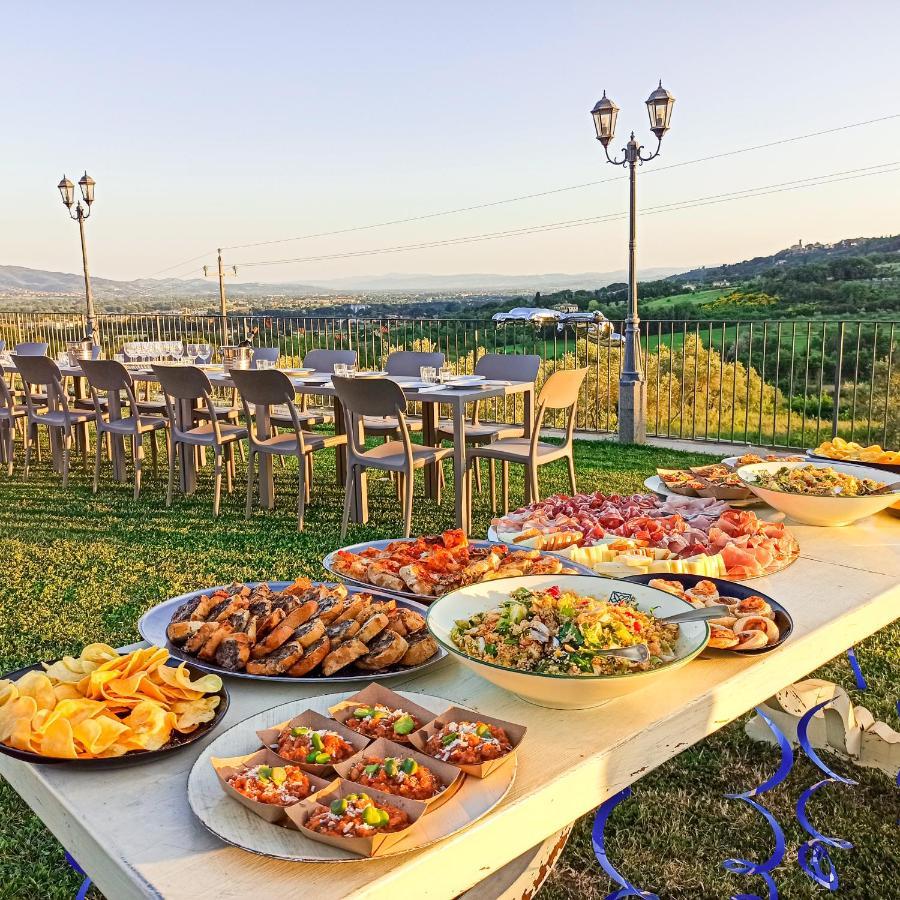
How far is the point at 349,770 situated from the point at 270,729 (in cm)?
15

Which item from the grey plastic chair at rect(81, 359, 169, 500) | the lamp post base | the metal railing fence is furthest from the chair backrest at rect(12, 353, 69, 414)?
the lamp post base

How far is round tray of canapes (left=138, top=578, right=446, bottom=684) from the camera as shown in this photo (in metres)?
1.28

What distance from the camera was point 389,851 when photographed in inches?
33.8

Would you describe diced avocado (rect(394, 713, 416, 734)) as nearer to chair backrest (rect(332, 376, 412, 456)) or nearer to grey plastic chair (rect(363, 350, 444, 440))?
chair backrest (rect(332, 376, 412, 456))

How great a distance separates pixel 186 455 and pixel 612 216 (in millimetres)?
30102

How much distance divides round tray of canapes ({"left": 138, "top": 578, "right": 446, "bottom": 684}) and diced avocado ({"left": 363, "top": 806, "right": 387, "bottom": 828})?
14.6 inches

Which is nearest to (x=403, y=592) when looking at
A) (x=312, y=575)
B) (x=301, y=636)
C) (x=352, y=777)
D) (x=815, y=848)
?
(x=301, y=636)

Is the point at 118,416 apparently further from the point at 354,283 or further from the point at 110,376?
the point at 354,283

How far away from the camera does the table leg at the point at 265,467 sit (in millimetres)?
6047

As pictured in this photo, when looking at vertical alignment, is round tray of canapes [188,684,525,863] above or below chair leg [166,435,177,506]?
above

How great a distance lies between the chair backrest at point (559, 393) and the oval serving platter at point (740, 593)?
11.8 feet

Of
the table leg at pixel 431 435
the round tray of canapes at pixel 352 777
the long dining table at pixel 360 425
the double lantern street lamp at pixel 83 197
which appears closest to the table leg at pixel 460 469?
the long dining table at pixel 360 425

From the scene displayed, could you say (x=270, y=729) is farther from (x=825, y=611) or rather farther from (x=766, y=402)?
(x=766, y=402)

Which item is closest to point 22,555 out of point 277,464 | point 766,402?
point 277,464
